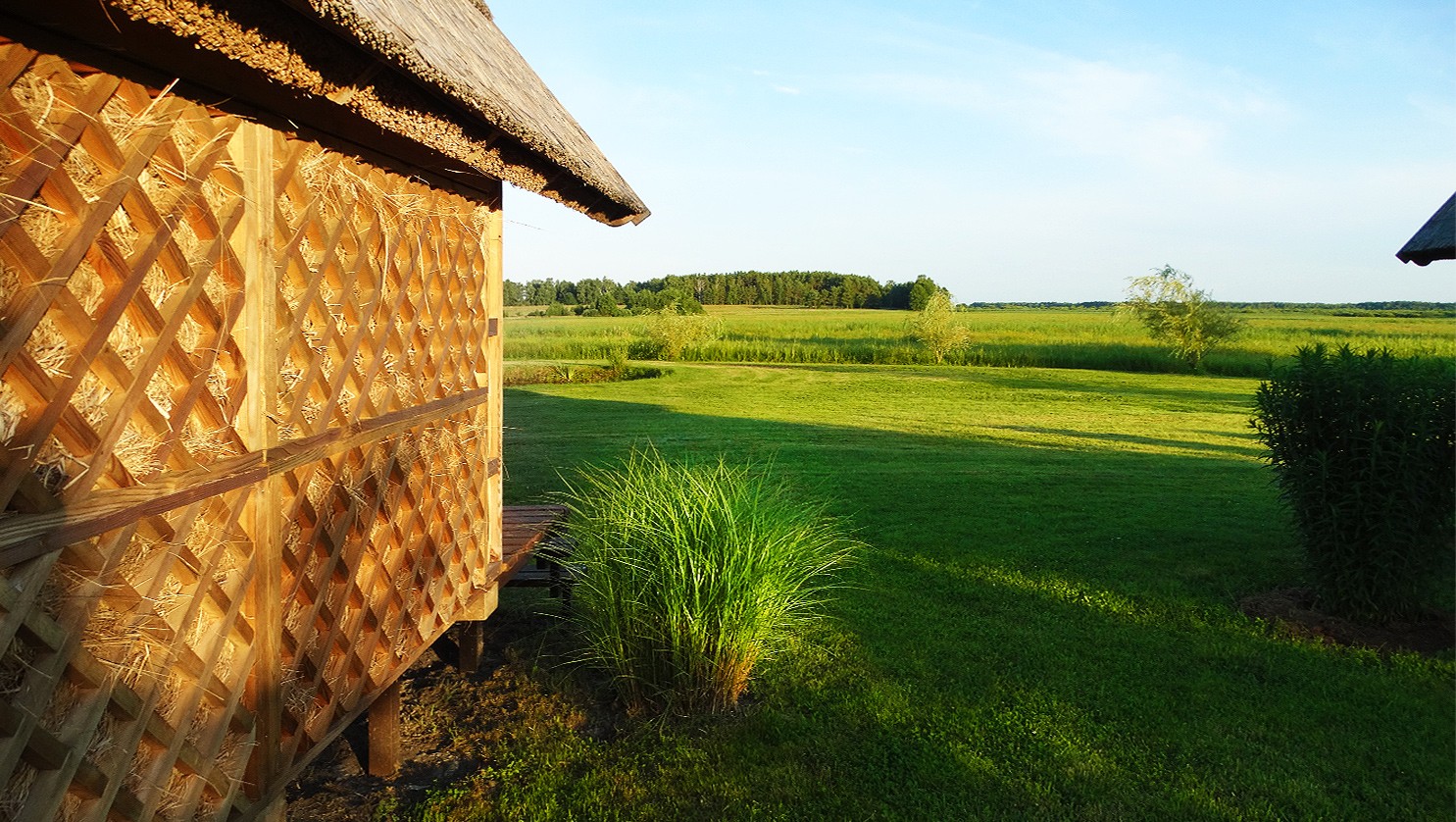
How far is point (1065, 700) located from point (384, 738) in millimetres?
3643

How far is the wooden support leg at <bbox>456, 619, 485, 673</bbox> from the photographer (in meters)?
5.70

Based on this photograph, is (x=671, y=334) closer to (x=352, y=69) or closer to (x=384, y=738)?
(x=384, y=738)

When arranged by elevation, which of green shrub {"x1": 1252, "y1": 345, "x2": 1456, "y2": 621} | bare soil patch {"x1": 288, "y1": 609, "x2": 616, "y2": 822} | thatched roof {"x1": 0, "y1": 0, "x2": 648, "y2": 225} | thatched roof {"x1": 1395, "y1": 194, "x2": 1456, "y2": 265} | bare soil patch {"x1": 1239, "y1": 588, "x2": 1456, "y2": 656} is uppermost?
thatched roof {"x1": 1395, "y1": 194, "x2": 1456, "y2": 265}

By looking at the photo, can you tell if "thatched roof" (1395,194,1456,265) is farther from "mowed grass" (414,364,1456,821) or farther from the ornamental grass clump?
the ornamental grass clump

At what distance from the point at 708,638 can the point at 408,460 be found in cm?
187

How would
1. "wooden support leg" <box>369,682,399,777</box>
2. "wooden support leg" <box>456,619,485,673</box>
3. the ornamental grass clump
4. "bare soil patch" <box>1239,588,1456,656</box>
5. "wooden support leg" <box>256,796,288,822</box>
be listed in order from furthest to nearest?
"bare soil patch" <box>1239,588,1456,656</box>, "wooden support leg" <box>456,619,485,673</box>, the ornamental grass clump, "wooden support leg" <box>369,682,399,777</box>, "wooden support leg" <box>256,796,288,822</box>

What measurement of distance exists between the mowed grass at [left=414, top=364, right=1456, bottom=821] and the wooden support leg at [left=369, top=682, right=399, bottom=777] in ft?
1.36

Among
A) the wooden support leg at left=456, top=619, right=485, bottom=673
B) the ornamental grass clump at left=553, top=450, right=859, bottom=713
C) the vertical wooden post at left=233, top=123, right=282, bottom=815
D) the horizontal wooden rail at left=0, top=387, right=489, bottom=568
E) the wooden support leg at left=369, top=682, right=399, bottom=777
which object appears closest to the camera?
the horizontal wooden rail at left=0, top=387, right=489, bottom=568

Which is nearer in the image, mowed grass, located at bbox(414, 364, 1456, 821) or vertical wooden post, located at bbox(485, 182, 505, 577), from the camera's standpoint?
mowed grass, located at bbox(414, 364, 1456, 821)

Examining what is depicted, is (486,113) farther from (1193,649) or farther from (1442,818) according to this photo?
(1193,649)

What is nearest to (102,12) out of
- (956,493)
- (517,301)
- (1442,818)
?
(1442,818)

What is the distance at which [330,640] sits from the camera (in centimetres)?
354

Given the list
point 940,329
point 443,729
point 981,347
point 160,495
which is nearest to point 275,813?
point 160,495

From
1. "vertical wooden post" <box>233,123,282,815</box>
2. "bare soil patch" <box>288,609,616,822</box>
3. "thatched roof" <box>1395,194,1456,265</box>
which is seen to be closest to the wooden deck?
"bare soil patch" <box>288,609,616,822</box>
